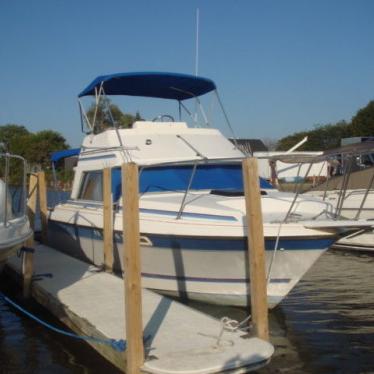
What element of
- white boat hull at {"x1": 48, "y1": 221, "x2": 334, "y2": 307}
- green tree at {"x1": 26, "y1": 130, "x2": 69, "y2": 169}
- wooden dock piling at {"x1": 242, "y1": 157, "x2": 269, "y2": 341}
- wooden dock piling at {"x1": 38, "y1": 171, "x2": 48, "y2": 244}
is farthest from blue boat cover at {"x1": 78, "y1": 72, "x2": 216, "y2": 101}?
green tree at {"x1": 26, "y1": 130, "x2": 69, "y2": 169}

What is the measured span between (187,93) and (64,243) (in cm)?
400

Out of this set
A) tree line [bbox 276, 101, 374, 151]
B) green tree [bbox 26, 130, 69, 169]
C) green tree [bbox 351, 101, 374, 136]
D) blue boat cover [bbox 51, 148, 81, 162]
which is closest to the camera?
blue boat cover [bbox 51, 148, 81, 162]

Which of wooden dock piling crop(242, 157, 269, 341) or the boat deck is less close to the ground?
wooden dock piling crop(242, 157, 269, 341)

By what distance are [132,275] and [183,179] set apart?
A: 4045mm

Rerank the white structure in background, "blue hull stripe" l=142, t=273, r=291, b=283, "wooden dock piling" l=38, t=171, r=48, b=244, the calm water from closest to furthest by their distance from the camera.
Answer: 1. the calm water
2. "blue hull stripe" l=142, t=273, r=291, b=283
3. the white structure in background
4. "wooden dock piling" l=38, t=171, r=48, b=244

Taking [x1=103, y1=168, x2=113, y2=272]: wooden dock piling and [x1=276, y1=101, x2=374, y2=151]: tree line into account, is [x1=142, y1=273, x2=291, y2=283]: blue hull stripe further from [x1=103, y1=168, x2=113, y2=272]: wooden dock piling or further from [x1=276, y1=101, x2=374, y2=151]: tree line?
[x1=276, y1=101, x2=374, y2=151]: tree line

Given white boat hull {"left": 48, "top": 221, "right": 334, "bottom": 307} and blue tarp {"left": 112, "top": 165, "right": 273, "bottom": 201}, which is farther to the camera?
blue tarp {"left": 112, "top": 165, "right": 273, "bottom": 201}

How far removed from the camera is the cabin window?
9448 millimetres

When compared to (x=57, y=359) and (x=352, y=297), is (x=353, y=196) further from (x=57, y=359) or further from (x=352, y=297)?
(x=57, y=359)

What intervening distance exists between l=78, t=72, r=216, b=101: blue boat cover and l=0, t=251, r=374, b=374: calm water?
4.24 m

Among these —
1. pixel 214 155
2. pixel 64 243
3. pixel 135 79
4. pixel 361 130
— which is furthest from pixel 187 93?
pixel 361 130

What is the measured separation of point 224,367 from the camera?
4.65m

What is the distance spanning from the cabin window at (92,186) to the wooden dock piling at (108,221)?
4.05 feet

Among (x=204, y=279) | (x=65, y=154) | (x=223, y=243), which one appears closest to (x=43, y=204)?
(x=65, y=154)
